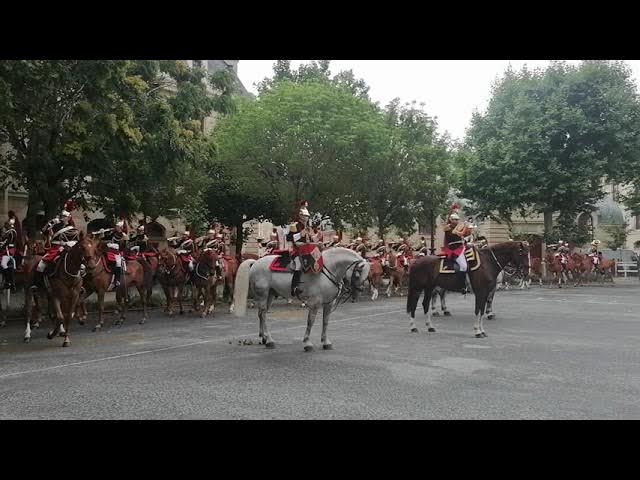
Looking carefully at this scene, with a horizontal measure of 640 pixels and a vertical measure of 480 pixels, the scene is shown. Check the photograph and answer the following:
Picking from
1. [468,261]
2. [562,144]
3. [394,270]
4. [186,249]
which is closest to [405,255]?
[394,270]

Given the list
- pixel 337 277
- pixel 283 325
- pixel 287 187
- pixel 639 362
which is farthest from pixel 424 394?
pixel 287 187

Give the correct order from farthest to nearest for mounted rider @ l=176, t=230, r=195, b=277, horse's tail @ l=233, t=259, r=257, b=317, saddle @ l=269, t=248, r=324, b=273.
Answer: mounted rider @ l=176, t=230, r=195, b=277, horse's tail @ l=233, t=259, r=257, b=317, saddle @ l=269, t=248, r=324, b=273

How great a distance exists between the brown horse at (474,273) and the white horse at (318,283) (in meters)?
3.49

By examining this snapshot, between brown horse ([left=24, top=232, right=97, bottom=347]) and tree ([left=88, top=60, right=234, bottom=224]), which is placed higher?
tree ([left=88, top=60, right=234, bottom=224])

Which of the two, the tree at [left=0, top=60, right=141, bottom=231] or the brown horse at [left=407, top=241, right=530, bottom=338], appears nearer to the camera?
the brown horse at [left=407, top=241, right=530, bottom=338]

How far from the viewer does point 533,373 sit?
31.5 feet

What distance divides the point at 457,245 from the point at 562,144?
3073 cm

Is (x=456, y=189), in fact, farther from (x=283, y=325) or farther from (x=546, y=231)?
(x=283, y=325)

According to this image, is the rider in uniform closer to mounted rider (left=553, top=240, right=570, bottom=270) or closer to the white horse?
the white horse

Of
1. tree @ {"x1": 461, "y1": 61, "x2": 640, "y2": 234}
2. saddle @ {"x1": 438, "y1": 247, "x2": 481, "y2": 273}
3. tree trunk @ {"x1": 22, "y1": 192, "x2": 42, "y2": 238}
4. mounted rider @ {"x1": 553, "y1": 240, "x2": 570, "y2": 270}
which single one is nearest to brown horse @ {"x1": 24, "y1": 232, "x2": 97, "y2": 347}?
tree trunk @ {"x1": 22, "y1": 192, "x2": 42, "y2": 238}

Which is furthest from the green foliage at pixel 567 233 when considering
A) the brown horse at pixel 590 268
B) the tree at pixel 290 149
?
the tree at pixel 290 149

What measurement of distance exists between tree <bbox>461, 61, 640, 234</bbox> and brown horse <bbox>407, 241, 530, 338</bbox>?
86.8 ft

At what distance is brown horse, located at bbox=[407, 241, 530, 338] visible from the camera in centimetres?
1475

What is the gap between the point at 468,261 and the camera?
48.7 feet
